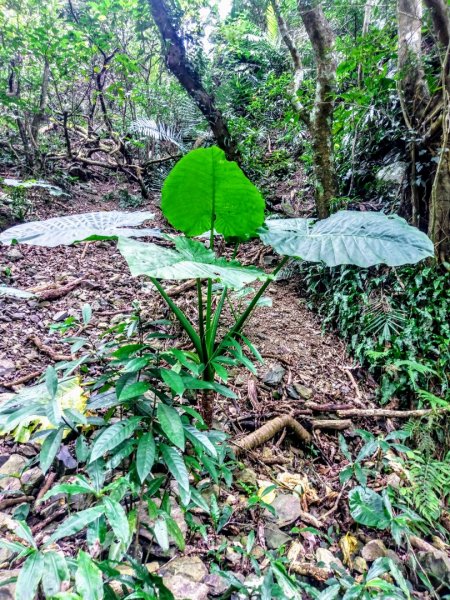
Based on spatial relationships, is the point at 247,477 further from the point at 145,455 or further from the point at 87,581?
the point at 87,581

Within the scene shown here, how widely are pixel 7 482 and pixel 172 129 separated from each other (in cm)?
553

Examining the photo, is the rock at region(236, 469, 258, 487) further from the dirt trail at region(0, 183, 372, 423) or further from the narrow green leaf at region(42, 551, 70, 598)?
the narrow green leaf at region(42, 551, 70, 598)

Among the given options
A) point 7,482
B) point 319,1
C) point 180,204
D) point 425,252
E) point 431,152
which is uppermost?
point 319,1

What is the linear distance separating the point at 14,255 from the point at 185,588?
3159 mm

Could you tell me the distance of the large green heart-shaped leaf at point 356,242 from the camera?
3.74 feet

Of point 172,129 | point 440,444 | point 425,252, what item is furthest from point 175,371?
point 172,129

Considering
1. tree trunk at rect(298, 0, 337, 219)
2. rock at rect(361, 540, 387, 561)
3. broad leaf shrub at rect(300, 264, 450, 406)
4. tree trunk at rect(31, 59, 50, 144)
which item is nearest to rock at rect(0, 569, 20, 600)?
rock at rect(361, 540, 387, 561)

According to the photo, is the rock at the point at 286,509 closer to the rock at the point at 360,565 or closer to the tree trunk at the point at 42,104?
the rock at the point at 360,565

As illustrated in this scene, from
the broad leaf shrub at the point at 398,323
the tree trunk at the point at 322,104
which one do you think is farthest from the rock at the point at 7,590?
the tree trunk at the point at 322,104

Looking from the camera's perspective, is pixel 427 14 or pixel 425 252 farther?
pixel 427 14

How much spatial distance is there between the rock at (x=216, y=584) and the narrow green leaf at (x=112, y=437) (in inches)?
19.8

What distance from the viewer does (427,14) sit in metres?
2.33

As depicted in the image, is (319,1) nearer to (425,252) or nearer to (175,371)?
(425,252)

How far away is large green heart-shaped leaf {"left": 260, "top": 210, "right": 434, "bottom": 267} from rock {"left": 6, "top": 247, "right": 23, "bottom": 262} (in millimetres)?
2707
